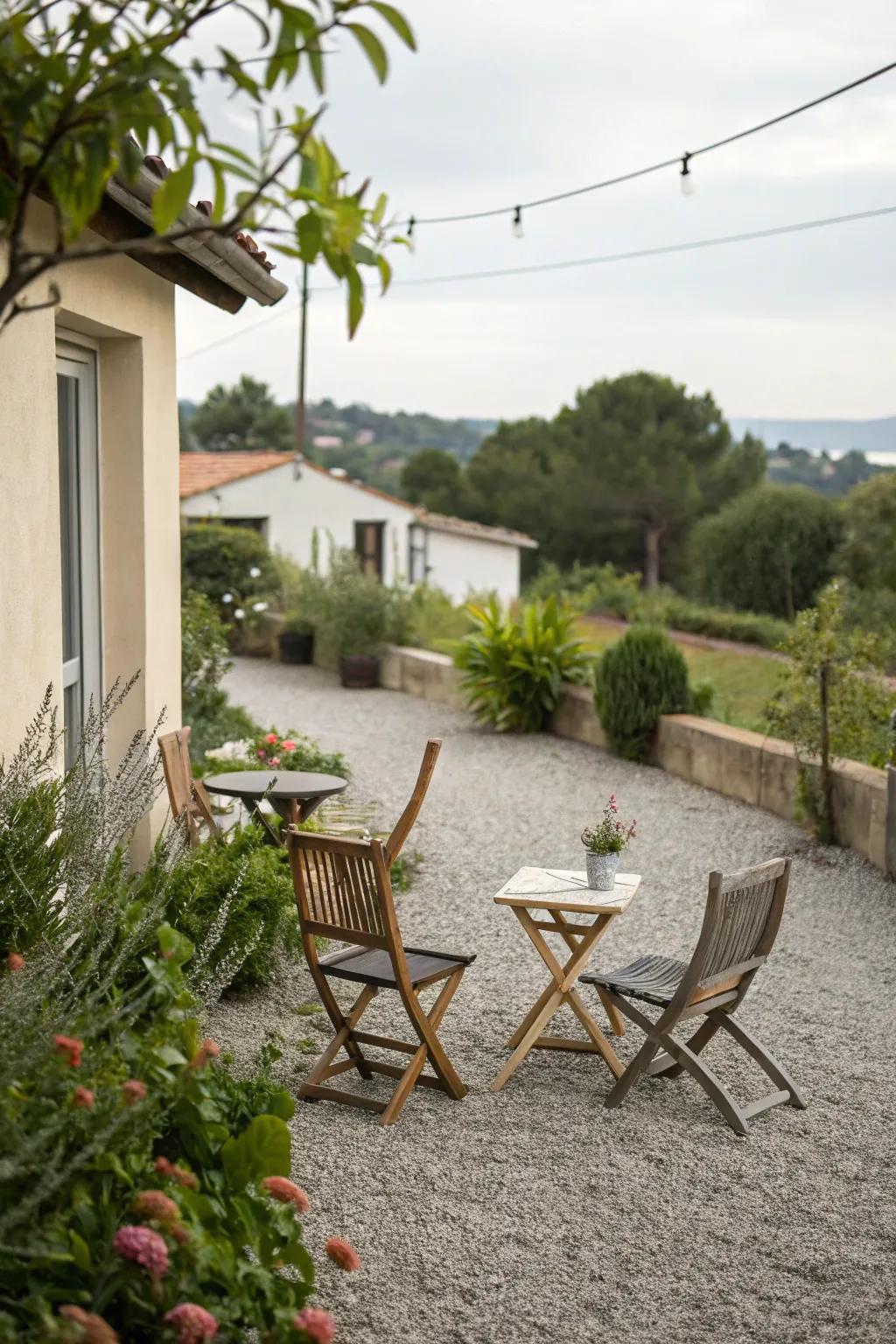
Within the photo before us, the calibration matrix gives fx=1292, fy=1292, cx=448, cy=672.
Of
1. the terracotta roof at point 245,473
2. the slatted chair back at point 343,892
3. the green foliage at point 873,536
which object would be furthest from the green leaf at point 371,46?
the green foliage at point 873,536

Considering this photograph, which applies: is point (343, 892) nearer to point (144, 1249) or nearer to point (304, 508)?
point (144, 1249)

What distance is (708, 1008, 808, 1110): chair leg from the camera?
175 inches

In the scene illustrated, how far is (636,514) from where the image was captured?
48031mm

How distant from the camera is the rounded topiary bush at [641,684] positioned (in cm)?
1068

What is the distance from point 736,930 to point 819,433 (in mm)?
54098

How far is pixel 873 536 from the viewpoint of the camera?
29.0 meters

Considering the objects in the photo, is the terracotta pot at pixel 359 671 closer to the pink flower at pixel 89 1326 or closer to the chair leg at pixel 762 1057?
the chair leg at pixel 762 1057

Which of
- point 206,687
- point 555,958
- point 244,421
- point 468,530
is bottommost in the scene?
point 555,958

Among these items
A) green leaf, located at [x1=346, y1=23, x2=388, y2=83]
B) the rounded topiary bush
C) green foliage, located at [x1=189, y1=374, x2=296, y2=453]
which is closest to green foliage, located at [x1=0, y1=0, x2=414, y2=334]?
green leaf, located at [x1=346, y1=23, x2=388, y2=83]

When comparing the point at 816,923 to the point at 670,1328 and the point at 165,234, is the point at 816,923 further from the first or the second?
the point at 165,234

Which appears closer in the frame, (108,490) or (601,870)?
(601,870)

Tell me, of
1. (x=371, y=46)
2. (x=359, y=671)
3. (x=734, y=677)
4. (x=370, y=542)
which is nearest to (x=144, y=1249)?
(x=371, y=46)

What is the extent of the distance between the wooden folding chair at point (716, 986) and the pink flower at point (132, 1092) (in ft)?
7.29

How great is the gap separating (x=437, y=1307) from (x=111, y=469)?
4074 millimetres
